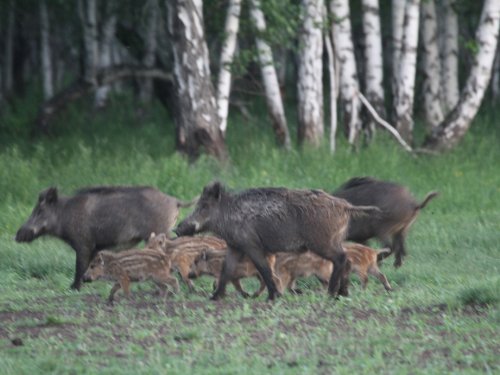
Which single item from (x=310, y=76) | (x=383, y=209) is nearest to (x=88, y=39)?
(x=310, y=76)

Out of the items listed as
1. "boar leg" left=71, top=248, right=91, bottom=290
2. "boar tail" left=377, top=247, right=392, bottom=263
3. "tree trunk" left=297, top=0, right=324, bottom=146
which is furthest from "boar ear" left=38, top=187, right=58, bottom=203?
"tree trunk" left=297, top=0, right=324, bottom=146

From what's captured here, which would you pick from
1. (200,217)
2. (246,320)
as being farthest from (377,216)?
(246,320)

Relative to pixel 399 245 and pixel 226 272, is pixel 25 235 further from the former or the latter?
pixel 399 245

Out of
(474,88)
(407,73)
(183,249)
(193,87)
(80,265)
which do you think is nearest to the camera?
(183,249)

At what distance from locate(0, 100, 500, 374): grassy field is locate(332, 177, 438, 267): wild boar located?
41 cm

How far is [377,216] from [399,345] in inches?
159

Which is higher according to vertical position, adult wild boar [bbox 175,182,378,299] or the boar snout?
adult wild boar [bbox 175,182,378,299]

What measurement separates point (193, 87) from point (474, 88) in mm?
4703

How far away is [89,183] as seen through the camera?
57.5 ft

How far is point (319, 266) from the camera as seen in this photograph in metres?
11.4

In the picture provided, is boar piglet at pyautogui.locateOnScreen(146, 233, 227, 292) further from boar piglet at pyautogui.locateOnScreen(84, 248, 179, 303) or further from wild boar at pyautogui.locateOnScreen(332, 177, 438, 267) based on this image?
wild boar at pyautogui.locateOnScreen(332, 177, 438, 267)

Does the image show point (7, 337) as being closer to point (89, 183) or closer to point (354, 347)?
point (354, 347)

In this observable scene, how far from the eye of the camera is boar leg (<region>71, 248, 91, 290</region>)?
11938 millimetres

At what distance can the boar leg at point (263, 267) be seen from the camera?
10.9 metres
